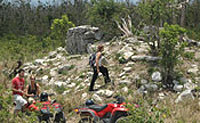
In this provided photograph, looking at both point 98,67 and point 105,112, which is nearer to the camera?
point 105,112

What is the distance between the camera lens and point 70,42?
12.2 meters

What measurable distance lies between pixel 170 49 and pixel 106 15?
613cm

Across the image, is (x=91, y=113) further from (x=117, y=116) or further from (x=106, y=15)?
(x=106, y=15)

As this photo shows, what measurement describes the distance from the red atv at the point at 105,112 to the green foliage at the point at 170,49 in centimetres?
241

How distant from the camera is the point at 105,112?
14.1ft

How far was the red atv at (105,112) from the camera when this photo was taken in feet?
13.0

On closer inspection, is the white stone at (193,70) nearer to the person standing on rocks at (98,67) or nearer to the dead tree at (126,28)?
the person standing on rocks at (98,67)

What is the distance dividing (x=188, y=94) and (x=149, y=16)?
3081 millimetres

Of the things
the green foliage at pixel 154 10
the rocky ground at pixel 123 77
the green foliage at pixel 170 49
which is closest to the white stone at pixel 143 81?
the rocky ground at pixel 123 77

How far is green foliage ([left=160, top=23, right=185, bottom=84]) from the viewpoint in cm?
587

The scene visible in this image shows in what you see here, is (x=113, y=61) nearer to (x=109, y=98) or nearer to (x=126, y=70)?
(x=126, y=70)

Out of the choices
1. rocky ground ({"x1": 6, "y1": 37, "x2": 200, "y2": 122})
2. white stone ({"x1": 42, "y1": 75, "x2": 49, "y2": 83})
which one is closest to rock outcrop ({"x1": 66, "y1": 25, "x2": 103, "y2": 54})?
rocky ground ({"x1": 6, "y1": 37, "x2": 200, "y2": 122})

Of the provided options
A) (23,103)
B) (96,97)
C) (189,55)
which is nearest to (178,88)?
(189,55)

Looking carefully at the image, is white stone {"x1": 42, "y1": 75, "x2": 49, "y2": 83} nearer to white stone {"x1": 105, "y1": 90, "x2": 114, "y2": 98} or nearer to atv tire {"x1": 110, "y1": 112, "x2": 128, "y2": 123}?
white stone {"x1": 105, "y1": 90, "x2": 114, "y2": 98}
